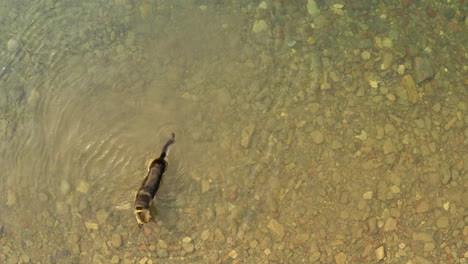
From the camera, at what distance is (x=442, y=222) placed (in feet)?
11.9

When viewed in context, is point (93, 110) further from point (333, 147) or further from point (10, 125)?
point (333, 147)

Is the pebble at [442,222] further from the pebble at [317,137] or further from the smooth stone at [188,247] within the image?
the smooth stone at [188,247]

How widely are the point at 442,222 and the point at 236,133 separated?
165 centimetres

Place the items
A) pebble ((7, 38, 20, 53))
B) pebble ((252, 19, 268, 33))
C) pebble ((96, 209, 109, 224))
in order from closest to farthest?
pebble ((96, 209, 109, 224)), pebble ((252, 19, 268, 33)), pebble ((7, 38, 20, 53))

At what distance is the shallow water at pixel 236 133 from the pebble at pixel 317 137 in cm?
1

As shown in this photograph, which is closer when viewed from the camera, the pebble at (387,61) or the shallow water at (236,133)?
the shallow water at (236,133)

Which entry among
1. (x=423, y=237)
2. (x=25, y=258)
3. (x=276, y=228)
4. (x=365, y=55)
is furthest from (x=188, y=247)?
(x=365, y=55)

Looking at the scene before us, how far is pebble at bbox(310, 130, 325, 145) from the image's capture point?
12.6 ft

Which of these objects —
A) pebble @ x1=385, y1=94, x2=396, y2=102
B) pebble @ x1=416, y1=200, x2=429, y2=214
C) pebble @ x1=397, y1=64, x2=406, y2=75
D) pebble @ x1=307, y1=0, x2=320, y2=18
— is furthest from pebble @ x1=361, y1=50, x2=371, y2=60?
pebble @ x1=416, y1=200, x2=429, y2=214

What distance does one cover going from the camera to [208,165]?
3857mm

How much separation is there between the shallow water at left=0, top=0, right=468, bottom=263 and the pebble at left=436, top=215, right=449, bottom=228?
0.01 metres

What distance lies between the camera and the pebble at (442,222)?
11.9 ft

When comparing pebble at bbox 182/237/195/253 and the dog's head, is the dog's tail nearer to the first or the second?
the dog's head

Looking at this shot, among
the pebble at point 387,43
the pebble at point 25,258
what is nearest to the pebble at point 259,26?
the pebble at point 387,43
